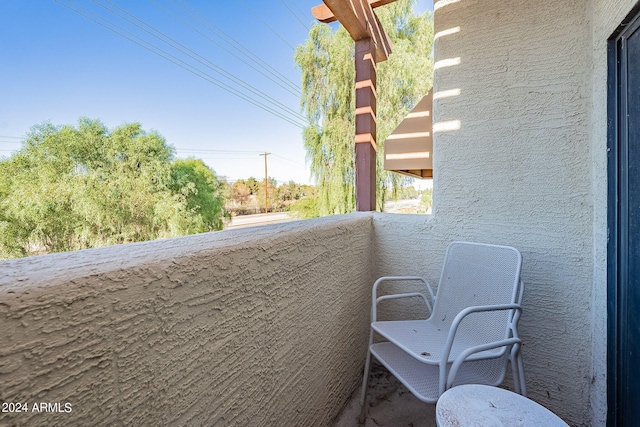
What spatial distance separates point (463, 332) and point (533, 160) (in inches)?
46.2

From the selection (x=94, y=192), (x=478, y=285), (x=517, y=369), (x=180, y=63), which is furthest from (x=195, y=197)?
(x=517, y=369)

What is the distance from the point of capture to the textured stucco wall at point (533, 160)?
1.80 metres

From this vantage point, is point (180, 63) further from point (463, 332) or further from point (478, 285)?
point (463, 332)

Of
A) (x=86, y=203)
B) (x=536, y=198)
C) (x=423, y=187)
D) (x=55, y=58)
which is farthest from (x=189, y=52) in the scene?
(x=536, y=198)

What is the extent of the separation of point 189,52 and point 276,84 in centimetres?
950

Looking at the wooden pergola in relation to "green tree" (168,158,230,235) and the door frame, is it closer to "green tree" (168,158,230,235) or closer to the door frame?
the door frame

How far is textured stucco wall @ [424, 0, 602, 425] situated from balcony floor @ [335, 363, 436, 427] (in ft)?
2.41

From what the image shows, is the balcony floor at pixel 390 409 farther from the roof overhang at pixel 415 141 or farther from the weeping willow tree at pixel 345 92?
the weeping willow tree at pixel 345 92

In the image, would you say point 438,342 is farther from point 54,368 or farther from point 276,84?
point 276,84

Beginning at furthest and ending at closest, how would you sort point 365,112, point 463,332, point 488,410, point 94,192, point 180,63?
point 180,63 < point 94,192 < point 365,112 < point 463,332 < point 488,410

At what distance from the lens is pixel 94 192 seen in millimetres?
19062

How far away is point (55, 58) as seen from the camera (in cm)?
2509

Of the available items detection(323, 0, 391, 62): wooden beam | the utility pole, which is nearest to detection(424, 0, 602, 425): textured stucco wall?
detection(323, 0, 391, 62): wooden beam

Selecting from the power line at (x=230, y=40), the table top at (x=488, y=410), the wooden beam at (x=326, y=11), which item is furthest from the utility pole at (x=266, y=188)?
the table top at (x=488, y=410)
